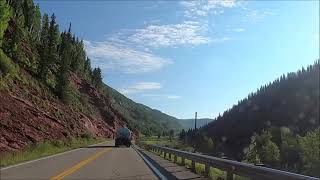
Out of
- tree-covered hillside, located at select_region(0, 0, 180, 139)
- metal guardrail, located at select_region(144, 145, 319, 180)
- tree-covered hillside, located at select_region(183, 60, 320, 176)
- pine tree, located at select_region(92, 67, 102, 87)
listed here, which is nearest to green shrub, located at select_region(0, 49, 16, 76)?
tree-covered hillside, located at select_region(0, 0, 180, 139)

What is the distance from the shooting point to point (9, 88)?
58031 millimetres

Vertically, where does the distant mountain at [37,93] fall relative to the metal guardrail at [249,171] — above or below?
above

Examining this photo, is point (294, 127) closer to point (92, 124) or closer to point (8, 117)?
point (92, 124)

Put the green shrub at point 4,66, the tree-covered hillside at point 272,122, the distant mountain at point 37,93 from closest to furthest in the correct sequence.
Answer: the distant mountain at point 37,93 → the green shrub at point 4,66 → the tree-covered hillside at point 272,122

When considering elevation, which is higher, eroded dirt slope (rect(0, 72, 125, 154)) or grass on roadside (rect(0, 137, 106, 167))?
eroded dirt slope (rect(0, 72, 125, 154))

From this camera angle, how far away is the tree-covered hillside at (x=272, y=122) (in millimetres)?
107438

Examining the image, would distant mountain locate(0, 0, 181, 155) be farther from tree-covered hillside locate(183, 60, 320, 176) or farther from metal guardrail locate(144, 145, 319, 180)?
metal guardrail locate(144, 145, 319, 180)

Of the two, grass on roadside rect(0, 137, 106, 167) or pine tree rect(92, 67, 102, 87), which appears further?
pine tree rect(92, 67, 102, 87)

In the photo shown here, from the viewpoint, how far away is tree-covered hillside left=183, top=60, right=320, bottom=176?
107438mm

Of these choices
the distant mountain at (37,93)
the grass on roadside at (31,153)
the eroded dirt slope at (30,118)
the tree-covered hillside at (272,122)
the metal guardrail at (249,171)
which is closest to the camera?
the metal guardrail at (249,171)

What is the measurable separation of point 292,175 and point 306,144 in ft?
239

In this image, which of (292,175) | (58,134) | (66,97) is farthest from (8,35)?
(292,175)

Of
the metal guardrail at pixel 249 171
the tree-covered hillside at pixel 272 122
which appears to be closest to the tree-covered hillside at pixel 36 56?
the tree-covered hillside at pixel 272 122

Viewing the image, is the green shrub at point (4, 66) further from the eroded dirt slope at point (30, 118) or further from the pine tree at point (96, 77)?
the pine tree at point (96, 77)
